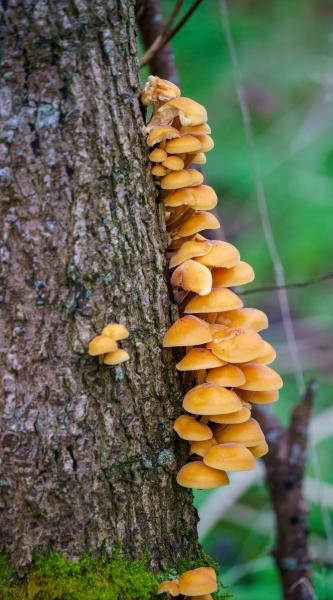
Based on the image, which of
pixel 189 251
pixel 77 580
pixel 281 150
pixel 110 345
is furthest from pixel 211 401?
pixel 281 150

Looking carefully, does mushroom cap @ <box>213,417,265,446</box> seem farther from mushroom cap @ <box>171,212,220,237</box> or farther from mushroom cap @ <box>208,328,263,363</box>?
mushroom cap @ <box>171,212,220,237</box>

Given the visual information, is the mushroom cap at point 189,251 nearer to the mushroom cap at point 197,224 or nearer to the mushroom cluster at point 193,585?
the mushroom cap at point 197,224

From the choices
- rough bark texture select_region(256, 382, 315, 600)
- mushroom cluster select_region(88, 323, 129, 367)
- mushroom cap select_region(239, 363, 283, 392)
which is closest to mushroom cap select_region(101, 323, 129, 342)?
mushroom cluster select_region(88, 323, 129, 367)

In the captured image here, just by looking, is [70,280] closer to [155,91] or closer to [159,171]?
[159,171]

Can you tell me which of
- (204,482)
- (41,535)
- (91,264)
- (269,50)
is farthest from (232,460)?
(269,50)

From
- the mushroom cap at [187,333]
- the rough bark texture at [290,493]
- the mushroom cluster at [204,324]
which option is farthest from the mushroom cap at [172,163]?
the rough bark texture at [290,493]

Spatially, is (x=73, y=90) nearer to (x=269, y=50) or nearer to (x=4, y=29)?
(x=4, y=29)
